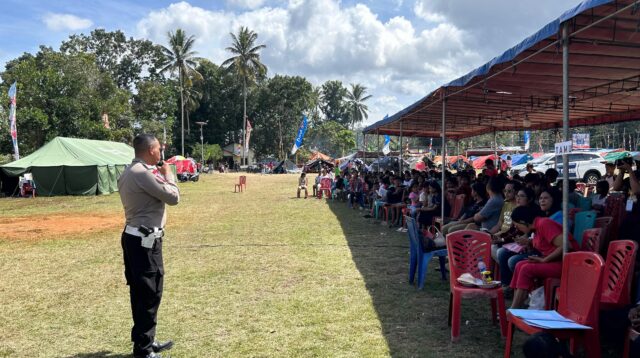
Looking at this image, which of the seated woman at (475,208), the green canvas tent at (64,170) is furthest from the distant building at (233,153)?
the seated woman at (475,208)

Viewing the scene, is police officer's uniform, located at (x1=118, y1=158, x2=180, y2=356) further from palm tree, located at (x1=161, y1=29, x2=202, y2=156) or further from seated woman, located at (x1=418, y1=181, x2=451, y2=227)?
palm tree, located at (x1=161, y1=29, x2=202, y2=156)

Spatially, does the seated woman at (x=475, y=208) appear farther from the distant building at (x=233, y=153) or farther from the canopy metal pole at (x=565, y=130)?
the distant building at (x=233, y=153)

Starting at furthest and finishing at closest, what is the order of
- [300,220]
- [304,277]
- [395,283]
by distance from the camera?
[300,220] → [304,277] → [395,283]

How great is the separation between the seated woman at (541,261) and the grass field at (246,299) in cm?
50

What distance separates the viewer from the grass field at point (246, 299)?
4082 mm

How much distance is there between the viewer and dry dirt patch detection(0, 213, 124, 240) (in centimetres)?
1065

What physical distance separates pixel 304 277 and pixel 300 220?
5.90 meters

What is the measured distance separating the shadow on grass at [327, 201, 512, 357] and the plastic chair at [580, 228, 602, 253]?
1.14 m

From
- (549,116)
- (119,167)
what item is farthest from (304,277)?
(119,167)

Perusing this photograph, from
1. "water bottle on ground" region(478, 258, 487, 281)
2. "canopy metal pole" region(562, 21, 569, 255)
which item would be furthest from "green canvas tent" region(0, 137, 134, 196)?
"canopy metal pole" region(562, 21, 569, 255)

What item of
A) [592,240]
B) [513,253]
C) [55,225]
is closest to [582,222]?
[592,240]

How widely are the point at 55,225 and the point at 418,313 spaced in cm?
1087

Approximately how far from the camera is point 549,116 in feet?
46.8

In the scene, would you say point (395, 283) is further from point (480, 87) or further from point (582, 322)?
point (480, 87)
